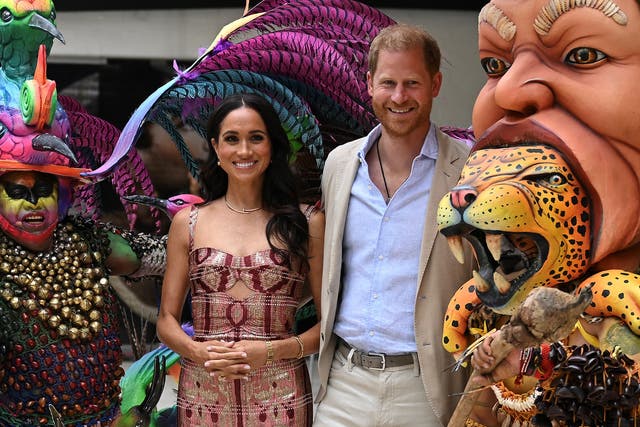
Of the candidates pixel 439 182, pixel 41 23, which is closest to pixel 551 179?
pixel 439 182

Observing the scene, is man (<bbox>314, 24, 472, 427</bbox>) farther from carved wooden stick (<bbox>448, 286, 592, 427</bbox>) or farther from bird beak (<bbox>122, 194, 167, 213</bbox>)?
bird beak (<bbox>122, 194, 167, 213</bbox>)

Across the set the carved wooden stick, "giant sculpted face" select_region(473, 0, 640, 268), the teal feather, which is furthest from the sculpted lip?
the teal feather

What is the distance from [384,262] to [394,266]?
3 cm

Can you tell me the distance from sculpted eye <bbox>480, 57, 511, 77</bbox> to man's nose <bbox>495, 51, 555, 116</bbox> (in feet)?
0.24

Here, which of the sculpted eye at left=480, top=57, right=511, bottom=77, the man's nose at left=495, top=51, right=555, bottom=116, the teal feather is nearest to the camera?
the man's nose at left=495, top=51, right=555, bottom=116

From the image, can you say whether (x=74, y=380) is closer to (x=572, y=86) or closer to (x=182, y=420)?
(x=182, y=420)

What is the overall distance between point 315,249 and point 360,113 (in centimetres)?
62

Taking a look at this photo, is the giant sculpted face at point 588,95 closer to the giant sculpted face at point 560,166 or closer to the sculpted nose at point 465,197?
the giant sculpted face at point 560,166

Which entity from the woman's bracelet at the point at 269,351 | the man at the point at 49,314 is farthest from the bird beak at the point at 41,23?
the woman's bracelet at the point at 269,351

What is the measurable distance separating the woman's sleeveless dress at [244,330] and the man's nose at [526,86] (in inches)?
32.9

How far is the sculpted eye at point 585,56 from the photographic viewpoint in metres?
2.31

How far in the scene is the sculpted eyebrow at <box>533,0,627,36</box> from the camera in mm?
2258

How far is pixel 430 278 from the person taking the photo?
2.74 metres

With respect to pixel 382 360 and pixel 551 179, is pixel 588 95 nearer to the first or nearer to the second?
pixel 551 179
